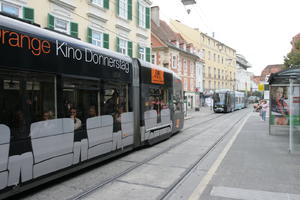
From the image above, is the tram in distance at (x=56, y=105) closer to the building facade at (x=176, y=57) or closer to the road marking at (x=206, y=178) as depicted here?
the road marking at (x=206, y=178)

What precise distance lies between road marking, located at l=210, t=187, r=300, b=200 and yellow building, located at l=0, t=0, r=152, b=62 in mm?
7470

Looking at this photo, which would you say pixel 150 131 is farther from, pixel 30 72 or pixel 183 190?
pixel 30 72

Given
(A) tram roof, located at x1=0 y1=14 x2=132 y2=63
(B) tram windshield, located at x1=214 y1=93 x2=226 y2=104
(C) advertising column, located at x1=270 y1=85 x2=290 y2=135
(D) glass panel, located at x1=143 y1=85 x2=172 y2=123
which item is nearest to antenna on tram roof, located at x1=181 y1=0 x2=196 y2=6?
(D) glass panel, located at x1=143 y1=85 x2=172 y2=123

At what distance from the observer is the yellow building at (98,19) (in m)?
12.6

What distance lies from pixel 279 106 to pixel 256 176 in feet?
27.4

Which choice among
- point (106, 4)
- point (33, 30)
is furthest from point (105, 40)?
point (33, 30)

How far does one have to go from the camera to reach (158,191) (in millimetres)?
4914

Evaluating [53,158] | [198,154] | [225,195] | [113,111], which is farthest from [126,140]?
[225,195]

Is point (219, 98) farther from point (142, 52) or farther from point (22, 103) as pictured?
point (22, 103)

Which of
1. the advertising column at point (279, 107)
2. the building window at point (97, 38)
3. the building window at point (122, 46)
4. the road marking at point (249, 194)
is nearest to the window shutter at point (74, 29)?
the building window at point (97, 38)

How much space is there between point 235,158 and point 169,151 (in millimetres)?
2132

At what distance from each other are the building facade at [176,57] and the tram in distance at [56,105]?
2614 cm

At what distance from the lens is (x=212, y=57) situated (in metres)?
57.0

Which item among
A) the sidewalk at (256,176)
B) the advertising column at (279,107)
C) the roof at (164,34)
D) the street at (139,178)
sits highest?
the roof at (164,34)
